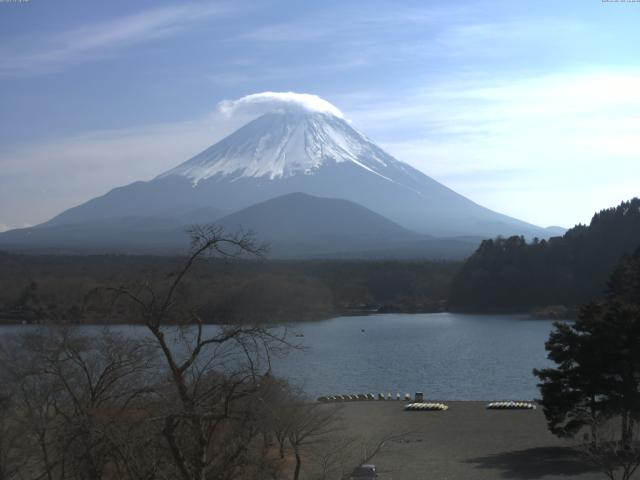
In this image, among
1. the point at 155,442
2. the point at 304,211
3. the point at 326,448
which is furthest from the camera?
the point at 304,211

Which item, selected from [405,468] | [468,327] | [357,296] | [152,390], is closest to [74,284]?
[405,468]

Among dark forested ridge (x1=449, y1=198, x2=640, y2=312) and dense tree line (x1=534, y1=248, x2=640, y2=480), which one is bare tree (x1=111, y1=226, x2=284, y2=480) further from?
dark forested ridge (x1=449, y1=198, x2=640, y2=312)

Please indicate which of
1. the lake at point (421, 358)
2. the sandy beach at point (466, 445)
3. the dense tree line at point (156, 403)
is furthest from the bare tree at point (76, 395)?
the sandy beach at point (466, 445)

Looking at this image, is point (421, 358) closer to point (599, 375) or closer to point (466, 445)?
point (466, 445)

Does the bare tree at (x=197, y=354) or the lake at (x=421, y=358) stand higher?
the bare tree at (x=197, y=354)

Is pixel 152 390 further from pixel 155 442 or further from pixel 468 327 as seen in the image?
pixel 468 327

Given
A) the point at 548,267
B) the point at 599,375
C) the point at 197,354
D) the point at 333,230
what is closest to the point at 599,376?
the point at 599,375

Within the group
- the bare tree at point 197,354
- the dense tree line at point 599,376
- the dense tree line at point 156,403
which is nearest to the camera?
the bare tree at point 197,354

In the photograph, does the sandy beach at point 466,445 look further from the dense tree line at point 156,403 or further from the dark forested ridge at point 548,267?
the dark forested ridge at point 548,267

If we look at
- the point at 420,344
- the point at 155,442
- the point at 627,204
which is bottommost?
the point at 420,344
